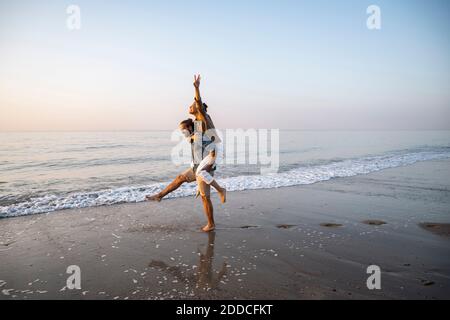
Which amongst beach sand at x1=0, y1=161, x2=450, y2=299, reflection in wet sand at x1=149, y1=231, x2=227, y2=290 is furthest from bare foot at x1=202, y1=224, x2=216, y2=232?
reflection in wet sand at x1=149, y1=231, x2=227, y2=290

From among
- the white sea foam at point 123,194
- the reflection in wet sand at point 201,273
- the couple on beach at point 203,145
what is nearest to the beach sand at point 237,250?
the reflection in wet sand at point 201,273

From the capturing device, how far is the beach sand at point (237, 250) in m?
3.56

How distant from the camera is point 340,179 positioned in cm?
1243

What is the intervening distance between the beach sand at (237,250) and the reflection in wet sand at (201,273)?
0.6 inches

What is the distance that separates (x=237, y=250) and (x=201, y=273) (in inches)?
40.3

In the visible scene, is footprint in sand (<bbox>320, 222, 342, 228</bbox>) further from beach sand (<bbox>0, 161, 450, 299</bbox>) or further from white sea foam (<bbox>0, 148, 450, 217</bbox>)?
white sea foam (<bbox>0, 148, 450, 217</bbox>)

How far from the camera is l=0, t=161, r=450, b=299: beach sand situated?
3.56m

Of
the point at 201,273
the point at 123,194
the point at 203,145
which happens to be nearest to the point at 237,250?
the point at 201,273

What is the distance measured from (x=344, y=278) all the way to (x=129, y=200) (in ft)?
21.7

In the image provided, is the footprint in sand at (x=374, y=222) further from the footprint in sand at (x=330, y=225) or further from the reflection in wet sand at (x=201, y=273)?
the reflection in wet sand at (x=201, y=273)

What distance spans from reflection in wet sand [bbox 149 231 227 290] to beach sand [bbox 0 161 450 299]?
0.6 inches

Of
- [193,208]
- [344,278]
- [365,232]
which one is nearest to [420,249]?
[365,232]
